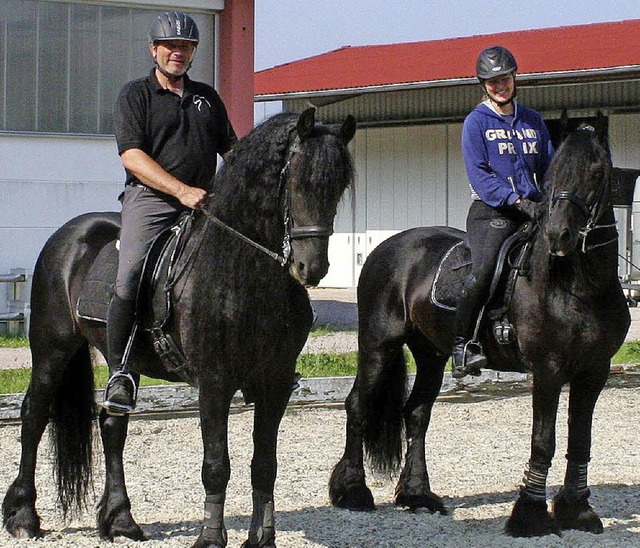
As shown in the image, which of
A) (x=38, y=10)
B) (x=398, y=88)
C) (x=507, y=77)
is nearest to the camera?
(x=507, y=77)

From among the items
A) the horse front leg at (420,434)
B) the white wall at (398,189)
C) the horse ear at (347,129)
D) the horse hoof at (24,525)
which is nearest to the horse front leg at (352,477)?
the horse front leg at (420,434)

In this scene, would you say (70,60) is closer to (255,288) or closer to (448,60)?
(255,288)

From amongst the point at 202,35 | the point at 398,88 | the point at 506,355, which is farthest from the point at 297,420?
the point at 398,88

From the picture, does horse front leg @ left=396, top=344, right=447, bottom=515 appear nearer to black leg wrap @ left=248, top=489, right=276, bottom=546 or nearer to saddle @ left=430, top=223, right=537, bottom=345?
saddle @ left=430, top=223, right=537, bottom=345

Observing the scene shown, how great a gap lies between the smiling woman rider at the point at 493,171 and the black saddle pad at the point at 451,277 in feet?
0.68

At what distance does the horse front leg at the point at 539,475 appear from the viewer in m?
6.14

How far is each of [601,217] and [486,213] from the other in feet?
2.52

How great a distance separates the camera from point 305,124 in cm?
499

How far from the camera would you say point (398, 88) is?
2339 cm

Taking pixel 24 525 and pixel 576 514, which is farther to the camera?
pixel 576 514

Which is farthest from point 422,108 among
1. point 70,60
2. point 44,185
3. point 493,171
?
point 493,171

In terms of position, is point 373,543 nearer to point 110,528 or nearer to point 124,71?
point 110,528

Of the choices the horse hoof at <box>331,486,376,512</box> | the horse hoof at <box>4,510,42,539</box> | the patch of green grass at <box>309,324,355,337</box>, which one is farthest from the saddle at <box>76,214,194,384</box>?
the patch of green grass at <box>309,324,355,337</box>

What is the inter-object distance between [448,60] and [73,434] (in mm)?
20792
